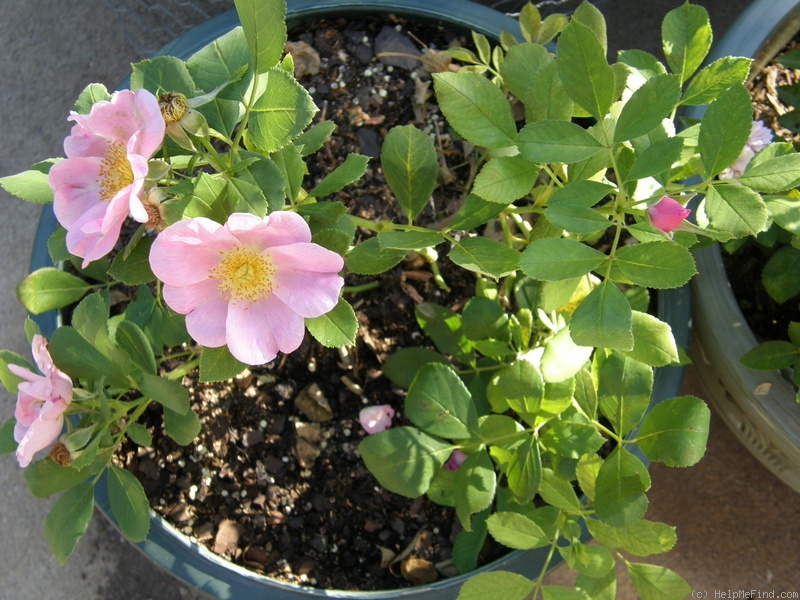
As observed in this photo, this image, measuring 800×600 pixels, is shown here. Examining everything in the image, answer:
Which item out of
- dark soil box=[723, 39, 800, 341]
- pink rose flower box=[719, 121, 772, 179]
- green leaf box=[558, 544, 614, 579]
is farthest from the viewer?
dark soil box=[723, 39, 800, 341]

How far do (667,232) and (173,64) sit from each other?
43cm

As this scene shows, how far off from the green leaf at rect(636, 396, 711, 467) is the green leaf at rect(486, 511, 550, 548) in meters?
0.13

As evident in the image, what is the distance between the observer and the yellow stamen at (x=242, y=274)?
599mm

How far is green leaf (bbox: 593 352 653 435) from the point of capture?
2.43ft

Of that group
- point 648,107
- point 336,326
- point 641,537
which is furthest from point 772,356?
point 336,326

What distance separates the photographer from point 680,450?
0.70m

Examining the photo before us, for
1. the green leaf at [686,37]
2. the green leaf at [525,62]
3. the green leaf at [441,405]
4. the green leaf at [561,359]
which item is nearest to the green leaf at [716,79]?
the green leaf at [686,37]

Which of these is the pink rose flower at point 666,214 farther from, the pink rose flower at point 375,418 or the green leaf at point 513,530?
the pink rose flower at point 375,418

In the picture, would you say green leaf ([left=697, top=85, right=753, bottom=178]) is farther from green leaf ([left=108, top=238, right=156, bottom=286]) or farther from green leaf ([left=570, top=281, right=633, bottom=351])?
green leaf ([left=108, top=238, right=156, bottom=286])

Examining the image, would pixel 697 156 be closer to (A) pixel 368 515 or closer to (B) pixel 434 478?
(B) pixel 434 478

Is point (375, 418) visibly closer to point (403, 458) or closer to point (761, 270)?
point (403, 458)

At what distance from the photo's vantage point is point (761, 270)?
3.34 ft

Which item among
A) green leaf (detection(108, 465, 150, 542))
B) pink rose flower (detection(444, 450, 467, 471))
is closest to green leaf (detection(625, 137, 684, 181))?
pink rose flower (detection(444, 450, 467, 471))

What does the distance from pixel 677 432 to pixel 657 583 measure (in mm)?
157
